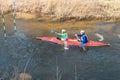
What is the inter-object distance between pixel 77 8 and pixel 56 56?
7.63m

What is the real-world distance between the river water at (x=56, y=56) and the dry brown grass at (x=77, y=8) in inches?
48.3

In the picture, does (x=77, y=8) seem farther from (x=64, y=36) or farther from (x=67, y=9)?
(x=64, y=36)

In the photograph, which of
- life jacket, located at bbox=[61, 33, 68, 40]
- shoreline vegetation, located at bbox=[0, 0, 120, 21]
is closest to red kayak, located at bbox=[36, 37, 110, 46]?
life jacket, located at bbox=[61, 33, 68, 40]

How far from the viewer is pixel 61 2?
2480 cm

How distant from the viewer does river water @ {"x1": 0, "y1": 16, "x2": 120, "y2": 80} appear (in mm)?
15484

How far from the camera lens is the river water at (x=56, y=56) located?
1548cm

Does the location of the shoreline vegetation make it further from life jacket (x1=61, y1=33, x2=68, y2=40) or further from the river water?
life jacket (x1=61, y1=33, x2=68, y2=40)

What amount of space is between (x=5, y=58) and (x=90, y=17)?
916 centimetres

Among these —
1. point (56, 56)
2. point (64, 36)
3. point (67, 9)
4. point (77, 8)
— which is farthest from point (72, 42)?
point (77, 8)

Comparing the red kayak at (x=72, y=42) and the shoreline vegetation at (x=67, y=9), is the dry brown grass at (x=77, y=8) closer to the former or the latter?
the shoreline vegetation at (x=67, y=9)

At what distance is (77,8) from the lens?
80.6 ft

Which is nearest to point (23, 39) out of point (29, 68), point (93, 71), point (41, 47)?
point (41, 47)

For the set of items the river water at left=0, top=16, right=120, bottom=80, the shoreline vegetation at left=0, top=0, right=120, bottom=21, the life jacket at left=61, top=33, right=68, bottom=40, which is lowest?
the river water at left=0, top=16, right=120, bottom=80

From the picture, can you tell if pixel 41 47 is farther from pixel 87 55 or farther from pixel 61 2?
pixel 61 2
